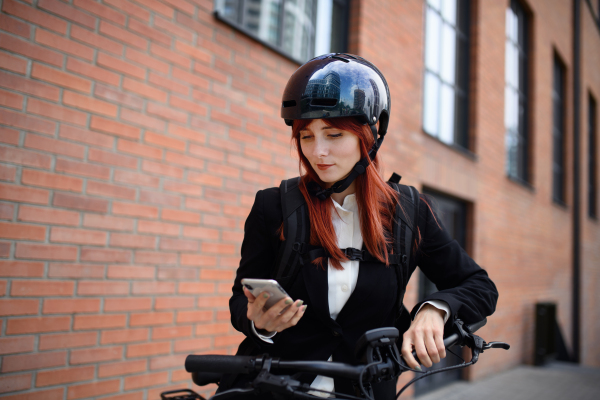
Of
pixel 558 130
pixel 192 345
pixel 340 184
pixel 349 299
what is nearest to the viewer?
pixel 349 299

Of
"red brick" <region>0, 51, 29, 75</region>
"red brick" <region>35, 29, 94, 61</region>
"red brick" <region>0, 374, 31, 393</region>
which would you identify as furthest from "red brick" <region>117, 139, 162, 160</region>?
"red brick" <region>0, 374, 31, 393</region>

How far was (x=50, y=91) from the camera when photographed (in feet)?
7.72

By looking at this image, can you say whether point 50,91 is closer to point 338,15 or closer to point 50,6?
point 50,6

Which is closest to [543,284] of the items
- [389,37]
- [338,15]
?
[389,37]

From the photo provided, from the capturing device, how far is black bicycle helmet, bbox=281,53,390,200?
1.53 m

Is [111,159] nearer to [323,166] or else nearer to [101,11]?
[101,11]

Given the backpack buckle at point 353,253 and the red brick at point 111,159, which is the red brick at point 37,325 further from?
the backpack buckle at point 353,253

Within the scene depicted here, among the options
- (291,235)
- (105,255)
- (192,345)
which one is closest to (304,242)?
(291,235)

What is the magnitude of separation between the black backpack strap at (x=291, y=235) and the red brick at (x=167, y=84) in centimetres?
166

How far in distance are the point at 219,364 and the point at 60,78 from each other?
1933 mm

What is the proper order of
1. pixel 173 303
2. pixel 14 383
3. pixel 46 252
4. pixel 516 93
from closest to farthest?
pixel 14 383 < pixel 46 252 < pixel 173 303 < pixel 516 93

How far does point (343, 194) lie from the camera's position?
68.1 inches

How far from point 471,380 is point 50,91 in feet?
20.9

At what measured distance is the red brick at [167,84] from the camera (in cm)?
283
